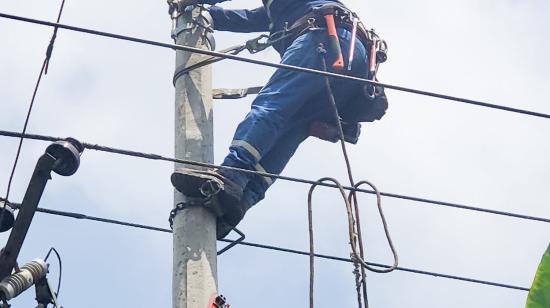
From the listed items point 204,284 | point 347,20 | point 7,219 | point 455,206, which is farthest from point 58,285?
point 347,20

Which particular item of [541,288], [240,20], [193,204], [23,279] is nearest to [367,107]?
[240,20]

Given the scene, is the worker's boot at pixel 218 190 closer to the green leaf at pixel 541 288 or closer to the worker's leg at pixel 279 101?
the worker's leg at pixel 279 101

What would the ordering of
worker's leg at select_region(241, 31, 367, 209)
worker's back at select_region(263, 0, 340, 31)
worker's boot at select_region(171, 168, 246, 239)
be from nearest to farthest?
worker's boot at select_region(171, 168, 246, 239), worker's leg at select_region(241, 31, 367, 209), worker's back at select_region(263, 0, 340, 31)

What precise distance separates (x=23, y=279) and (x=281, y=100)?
1793 millimetres

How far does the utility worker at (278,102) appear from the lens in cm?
530

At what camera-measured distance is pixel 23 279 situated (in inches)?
186

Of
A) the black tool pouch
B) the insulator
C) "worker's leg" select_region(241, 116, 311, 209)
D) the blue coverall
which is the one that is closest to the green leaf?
the insulator

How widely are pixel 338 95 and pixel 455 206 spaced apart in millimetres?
1158

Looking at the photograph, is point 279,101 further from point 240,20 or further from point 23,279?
point 23,279

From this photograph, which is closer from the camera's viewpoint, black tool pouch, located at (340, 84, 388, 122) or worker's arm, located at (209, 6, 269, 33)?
black tool pouch, located at (340, 84, 388, 122)

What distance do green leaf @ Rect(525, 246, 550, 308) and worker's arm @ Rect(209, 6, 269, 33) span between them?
13.5ft

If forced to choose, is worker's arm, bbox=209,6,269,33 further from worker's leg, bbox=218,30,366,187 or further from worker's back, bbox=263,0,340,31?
worker's leg, bbox=218,30,366,187

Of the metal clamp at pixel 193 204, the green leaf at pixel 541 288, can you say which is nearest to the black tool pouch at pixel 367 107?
the metal clamp at pixel 193 204

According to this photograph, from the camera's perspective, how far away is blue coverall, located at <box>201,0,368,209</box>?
559 centimetres
